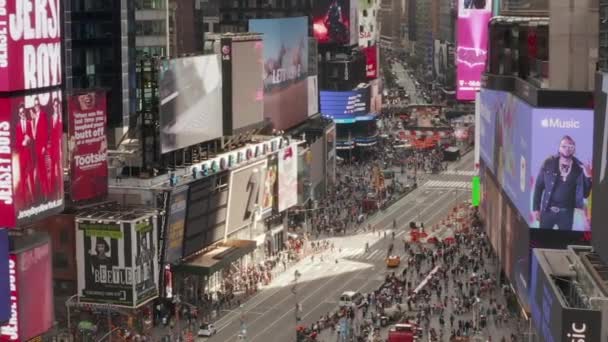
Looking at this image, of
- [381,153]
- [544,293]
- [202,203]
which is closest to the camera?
[544,293]

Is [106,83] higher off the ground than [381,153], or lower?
higher

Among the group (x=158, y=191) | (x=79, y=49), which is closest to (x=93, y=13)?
(x=79, y=49)

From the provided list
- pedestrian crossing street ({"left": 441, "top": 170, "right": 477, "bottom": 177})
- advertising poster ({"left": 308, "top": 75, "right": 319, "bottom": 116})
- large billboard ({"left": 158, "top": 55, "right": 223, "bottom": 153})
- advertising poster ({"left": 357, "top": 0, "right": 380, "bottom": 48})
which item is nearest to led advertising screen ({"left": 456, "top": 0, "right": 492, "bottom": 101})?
pedestrian crossing street ({"left": 441, "top": 170, "right": 477, "bottom": 177})

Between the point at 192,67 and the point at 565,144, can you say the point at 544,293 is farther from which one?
the point at 192,67

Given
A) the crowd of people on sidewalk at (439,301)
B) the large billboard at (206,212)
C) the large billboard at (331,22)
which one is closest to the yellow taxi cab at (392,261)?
the crowd of people on sidewalk at (439,301)

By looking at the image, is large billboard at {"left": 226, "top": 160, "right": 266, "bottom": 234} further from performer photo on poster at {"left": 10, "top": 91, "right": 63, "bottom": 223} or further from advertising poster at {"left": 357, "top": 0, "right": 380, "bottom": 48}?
advertising poster at {"left": 357, "top": 0, "right": 380, "bottom": 48}
